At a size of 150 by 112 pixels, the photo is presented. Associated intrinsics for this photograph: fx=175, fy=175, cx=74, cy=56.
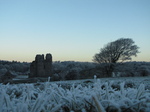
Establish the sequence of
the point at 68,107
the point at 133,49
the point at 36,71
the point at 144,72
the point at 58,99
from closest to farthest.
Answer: the point at 68,107
the point at 58,99
the point at 144,72
the point at 36,71
the point at 133,49

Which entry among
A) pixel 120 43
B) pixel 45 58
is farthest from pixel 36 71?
pixel 120 43

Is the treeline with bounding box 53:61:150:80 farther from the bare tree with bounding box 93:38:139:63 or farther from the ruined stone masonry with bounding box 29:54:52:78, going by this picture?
the bare tree with bounding box 93:38:139:63

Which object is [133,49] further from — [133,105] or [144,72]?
[133,105]

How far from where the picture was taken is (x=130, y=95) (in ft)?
4.92

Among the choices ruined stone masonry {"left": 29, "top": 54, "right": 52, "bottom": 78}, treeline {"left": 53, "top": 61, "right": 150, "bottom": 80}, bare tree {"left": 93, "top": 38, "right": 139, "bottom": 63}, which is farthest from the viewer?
bare tree {"left": 93, "top": 38, "right": 139, "bottom": 63}

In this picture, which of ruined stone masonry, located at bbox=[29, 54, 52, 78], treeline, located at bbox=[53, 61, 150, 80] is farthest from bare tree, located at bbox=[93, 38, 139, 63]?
ruined stone masonry, located at bbox=[29, 54, 52, 78]

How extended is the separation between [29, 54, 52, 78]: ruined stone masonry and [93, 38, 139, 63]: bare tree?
60.7ft

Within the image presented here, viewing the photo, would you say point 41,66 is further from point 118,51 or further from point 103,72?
point 118,51

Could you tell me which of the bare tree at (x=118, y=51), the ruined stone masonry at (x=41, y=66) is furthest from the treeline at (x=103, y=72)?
the bare tree at (x=118, y=51)

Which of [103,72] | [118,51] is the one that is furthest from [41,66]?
[118,51]

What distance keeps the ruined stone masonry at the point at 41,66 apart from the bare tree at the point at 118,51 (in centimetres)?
1850

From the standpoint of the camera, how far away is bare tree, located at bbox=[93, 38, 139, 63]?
36562mm

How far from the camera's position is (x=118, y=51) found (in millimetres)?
36938

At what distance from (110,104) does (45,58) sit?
20547mm
